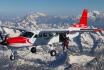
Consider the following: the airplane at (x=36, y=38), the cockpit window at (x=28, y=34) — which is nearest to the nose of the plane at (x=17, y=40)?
the airplane at (x=36, y=38)

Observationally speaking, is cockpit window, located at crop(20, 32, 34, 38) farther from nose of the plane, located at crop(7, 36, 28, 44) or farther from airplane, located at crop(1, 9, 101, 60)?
nose of the plane, located at crop(7, 36, 28, 44)

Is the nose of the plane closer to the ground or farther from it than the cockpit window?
closer to the ground

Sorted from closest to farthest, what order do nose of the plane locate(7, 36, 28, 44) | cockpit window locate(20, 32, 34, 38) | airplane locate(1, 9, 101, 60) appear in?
nose of the plane locate(7, 36, 28, 44) → airplane locate(1, 9, 101, 60) → cockpit window locate(20, 32, 34, 38)

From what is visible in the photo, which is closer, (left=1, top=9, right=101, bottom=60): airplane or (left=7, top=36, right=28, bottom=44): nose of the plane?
(left=7, top=36, right=28, bottom=44): nose of the plane

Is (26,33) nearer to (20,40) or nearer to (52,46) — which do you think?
(20,40)

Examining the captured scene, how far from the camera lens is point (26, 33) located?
70.1 meters

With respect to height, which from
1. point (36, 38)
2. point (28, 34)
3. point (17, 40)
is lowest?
point (36, 38)

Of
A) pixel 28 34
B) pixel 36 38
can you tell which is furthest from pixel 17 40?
pixel 36 38

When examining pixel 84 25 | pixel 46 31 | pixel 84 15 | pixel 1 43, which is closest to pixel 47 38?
pixel 46 31

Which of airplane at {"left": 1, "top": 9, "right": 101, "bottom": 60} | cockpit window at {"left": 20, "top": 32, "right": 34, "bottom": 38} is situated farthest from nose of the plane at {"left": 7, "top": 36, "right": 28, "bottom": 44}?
cockpit window at {"left": 20, "top": 32, "right": 34, "bottom": 38}

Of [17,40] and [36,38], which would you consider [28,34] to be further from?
[17,40]

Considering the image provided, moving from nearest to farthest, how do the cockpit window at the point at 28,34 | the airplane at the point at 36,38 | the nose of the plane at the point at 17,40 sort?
the nose of the plane at the point at 17,40, the airplane at the point at 36,38, the cockpit window at the point at 28,34

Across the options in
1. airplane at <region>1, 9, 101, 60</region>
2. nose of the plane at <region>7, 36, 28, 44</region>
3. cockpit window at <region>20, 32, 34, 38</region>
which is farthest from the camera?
cockpit window at <region>20, 32, 34, 38</region>

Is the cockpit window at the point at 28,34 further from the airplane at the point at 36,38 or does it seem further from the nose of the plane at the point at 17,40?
the nose of the plane at the point at 17,40
